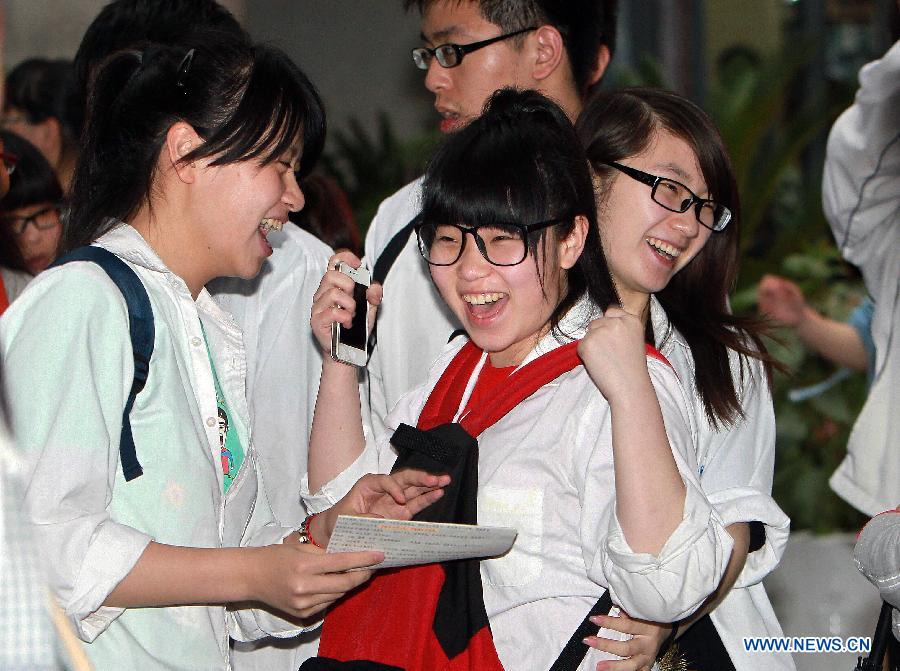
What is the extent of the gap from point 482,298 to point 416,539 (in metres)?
0.58

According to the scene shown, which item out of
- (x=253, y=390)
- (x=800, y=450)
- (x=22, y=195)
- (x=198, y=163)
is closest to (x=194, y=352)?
(x=198, y=163)

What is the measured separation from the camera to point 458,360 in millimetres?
2609

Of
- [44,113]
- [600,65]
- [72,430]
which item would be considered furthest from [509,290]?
[44,113]

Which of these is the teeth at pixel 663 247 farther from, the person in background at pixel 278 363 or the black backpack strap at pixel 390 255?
the person in background at pixel 278 363

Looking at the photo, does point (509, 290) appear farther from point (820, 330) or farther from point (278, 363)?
point (820, 330)

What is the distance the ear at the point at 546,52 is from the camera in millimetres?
3502

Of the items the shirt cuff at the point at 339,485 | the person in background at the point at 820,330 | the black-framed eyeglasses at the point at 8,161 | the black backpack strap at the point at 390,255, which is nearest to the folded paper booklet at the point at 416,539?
the shirt cuff at the point at 339,485

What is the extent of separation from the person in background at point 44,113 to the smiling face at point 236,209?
A: 2.76 m

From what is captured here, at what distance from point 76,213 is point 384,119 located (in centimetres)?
691

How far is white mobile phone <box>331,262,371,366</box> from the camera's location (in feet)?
8.61

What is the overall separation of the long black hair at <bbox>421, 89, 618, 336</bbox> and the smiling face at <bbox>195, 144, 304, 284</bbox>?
328 millimetres

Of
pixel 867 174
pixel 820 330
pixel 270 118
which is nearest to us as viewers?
pixel 270 118

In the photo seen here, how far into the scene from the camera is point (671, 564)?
1.99m

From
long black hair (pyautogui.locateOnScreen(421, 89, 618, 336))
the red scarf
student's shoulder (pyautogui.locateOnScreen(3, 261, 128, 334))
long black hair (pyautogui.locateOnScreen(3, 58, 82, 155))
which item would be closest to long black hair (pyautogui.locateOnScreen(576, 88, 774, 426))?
long black hair (pyautogui.locateOnScreen(421, 89, 618, 336))
